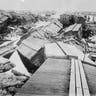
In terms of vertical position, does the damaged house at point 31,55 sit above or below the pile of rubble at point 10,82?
below

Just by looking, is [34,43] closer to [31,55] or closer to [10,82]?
[31,55]

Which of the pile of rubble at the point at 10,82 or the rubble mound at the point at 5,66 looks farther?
the rubble mound at the point at 5,66

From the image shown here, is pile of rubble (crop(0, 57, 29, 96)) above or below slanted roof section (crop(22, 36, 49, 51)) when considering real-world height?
above

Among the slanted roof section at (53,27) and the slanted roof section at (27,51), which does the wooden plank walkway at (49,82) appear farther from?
the slanted roof section at (53,27)

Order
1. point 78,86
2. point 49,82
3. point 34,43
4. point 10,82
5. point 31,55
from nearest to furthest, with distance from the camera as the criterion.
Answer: point 78,86 → point 49,82 → point 10,82 → point 31,55 → point 34,43

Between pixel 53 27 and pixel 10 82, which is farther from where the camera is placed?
pixel 53 27

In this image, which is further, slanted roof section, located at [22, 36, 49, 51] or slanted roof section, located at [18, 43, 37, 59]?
slanted roof section, located at [22, 36, 49, 51]

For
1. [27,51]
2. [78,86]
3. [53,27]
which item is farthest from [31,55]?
[53,27]

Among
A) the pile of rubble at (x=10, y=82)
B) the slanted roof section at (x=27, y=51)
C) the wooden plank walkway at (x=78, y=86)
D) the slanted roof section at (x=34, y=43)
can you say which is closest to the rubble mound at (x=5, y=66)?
the pile of rubble at (x=10, y=82)

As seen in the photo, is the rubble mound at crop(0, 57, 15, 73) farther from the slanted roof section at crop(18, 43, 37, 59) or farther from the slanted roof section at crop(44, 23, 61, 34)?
the slanted roof section at crop(44, 23, 61, 34)

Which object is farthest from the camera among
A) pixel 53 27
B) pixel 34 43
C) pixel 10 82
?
pixel 53 27

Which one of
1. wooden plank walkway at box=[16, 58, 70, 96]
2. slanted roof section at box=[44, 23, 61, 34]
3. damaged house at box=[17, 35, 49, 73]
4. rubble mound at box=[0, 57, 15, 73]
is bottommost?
slanted roof section at box=[44, 23, 61, 34]

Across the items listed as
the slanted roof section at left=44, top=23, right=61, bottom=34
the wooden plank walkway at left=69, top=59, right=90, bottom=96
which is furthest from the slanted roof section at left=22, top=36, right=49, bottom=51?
the slanted roof section at left=44, top=23, right=61, bottom=34

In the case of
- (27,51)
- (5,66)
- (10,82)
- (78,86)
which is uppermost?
(78,86)
